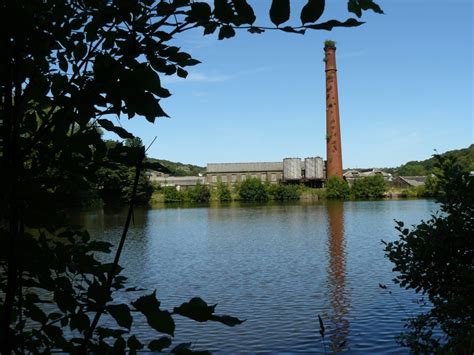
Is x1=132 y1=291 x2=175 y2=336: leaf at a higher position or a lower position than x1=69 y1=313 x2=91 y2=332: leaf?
higher

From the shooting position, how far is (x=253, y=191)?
90.6 m

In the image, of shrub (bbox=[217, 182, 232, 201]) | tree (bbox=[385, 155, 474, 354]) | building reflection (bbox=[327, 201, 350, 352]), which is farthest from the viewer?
shrub (bbox=[217, 182, 232, 201])

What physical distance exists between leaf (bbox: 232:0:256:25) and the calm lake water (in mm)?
1577

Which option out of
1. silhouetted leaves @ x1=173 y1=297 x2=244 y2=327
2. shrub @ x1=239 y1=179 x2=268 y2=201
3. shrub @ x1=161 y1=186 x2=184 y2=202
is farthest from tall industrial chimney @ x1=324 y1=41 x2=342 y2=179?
silhouetted leaves @ x1=173 y1=297 x2=244 y2=327

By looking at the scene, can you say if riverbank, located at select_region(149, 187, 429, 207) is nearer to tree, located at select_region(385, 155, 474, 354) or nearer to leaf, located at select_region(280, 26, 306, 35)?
tree, located at select_region(385, 155, 474, 354)

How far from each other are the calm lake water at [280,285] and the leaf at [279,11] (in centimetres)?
159

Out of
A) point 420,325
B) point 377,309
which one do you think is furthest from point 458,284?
point 377,309

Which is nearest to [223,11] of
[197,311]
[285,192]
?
[197,311]

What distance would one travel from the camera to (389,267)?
18.0 meters

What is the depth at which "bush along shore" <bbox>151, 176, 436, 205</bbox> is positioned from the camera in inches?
3199

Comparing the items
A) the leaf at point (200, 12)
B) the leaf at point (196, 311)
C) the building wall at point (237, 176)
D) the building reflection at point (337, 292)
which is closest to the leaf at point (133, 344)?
the leaf at point (196, 311)

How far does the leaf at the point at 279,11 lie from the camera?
1.20 m

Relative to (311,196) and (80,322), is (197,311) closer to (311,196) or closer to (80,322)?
(80,322)

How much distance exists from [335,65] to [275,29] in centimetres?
7733
